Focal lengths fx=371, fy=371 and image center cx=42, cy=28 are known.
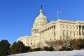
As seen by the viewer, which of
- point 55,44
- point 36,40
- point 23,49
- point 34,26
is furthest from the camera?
point 34,26

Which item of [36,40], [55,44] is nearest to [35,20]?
[36,40]

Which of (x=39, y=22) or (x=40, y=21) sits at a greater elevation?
(x=40, y=21)

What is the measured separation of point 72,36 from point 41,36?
20575 millimetres

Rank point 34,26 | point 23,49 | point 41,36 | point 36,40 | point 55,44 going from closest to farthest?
point 23,49
point 55,44
point 41,36
point 36,40
point 34,26

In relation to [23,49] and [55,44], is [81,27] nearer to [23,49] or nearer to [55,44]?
[55,44]

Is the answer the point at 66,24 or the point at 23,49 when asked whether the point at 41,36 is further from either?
the point at 23,49

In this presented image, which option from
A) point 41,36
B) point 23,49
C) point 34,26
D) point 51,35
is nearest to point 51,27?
point 51,35

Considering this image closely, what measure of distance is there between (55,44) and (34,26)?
65618 millimetres

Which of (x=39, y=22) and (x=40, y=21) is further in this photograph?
(x=39, y=22)

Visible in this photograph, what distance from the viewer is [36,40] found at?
6752 inches

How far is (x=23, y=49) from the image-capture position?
295 ft

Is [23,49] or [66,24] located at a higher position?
[66,24]

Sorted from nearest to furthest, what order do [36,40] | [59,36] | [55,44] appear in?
[55,44]
[59,36]
[36,40]

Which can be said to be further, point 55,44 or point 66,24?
point 66,24
